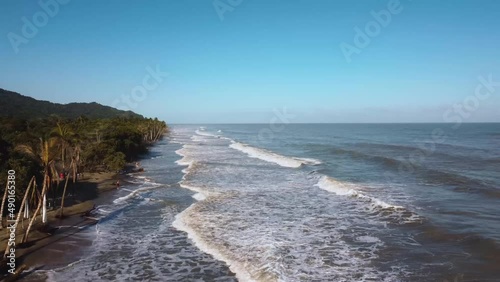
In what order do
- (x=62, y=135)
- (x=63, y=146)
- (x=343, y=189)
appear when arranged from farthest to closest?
(x=343, y=189)
(x=63, y=146)
(x=62, y=135)

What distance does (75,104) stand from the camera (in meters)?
185

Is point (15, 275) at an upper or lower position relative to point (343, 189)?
upper

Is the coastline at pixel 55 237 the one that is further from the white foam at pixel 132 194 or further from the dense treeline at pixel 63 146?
the dense treeline at pixel 63 146

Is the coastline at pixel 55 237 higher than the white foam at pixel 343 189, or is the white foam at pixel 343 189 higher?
the coastline at pixel 55 237

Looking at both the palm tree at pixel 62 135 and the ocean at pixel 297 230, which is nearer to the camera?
the ocean at pixel 297 230

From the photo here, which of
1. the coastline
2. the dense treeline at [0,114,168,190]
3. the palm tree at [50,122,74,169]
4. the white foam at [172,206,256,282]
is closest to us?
the white foam at [172,206,256,282]

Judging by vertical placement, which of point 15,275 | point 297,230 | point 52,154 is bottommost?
point 297,230

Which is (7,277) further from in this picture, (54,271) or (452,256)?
(452,256)

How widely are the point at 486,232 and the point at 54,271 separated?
1950cm

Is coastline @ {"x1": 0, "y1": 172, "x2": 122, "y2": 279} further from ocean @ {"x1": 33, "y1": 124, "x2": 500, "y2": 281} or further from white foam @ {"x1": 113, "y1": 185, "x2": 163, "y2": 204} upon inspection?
white foam @ {"x1": 113, "y1": 185, "x2": 163, "y2": 204}

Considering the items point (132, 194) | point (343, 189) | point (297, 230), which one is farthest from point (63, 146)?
point (343, 189)

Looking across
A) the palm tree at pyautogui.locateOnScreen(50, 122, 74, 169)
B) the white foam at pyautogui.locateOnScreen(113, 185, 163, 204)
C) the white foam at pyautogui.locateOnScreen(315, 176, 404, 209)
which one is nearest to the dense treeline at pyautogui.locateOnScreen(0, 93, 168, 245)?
the palm tree at pyautogui.locateOnScreen(50, 122, 74, 169)

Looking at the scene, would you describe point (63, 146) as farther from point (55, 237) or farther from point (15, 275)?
point (15, 275)

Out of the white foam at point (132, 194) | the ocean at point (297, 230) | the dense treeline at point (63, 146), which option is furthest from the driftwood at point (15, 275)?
the white foam at point (132, 194)
